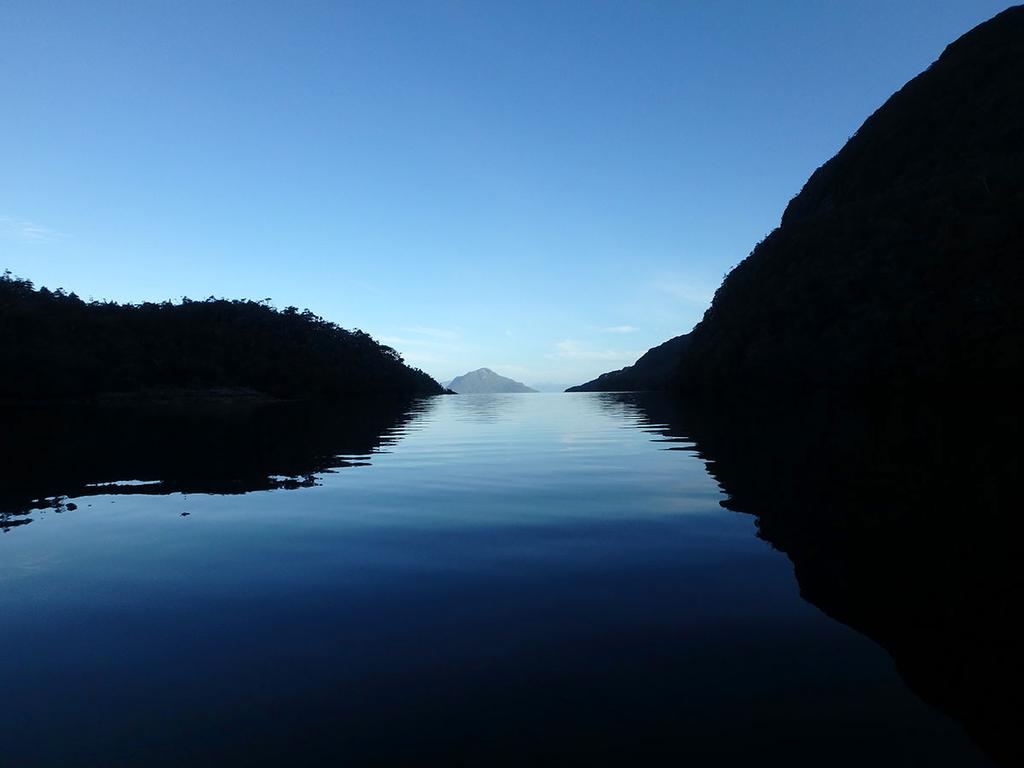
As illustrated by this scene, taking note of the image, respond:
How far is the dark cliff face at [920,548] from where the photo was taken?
619 centimetres

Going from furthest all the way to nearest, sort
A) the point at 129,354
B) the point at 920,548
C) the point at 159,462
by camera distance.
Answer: the point at 129,354
the point at 159,462
the point at 920,548

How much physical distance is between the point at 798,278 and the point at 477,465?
11285 centimetres

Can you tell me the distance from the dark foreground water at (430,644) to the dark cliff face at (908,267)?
76030 millimetres

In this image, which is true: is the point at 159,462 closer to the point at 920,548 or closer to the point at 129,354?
the point at 920,548

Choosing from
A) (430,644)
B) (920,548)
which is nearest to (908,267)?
(920,548)

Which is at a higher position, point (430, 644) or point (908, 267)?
A: point (908, 267)

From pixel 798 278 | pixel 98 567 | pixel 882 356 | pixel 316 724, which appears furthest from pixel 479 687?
pixel 798 278

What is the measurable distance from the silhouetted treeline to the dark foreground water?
135m

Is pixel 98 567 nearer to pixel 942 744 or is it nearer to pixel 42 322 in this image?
pixel 942 744

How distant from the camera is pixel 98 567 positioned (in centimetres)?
1086

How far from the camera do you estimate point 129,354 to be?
500 feet

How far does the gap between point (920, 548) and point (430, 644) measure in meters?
8.75

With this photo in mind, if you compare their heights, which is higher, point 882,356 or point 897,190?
point 897,190

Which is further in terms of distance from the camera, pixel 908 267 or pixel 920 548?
pixel 908 267
